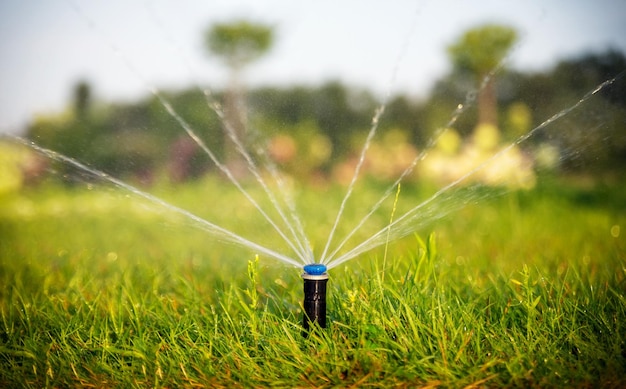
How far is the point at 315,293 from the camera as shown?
1945mm

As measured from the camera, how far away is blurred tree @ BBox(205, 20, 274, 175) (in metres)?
9.41

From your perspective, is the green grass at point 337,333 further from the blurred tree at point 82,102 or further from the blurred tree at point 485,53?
the blurred tree at point 82,102

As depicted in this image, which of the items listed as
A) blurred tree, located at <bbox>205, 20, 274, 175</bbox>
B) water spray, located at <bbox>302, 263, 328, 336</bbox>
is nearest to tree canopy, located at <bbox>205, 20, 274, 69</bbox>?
blurred tree, located at <bbox>205, 20, 274, 175</bbox>

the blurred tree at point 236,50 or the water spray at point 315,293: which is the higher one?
the blurred tree at point 236,50

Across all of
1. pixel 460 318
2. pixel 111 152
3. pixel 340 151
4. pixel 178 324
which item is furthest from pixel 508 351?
pixel 111 152

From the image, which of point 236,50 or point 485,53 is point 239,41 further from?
point 485,53

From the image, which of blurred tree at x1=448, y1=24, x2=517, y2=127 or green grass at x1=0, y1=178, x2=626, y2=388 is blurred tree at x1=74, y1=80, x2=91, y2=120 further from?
green grass at x1=0, y1=178, x2=626, y2=388

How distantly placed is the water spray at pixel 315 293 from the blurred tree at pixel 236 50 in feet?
24.1

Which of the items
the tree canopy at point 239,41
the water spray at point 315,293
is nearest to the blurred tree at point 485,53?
the tree canopy at point 239,41

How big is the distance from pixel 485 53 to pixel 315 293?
23.6ft

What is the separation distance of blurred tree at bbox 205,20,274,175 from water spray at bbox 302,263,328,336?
24.1 ft

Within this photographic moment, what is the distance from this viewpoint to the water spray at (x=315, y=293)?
1923 mm

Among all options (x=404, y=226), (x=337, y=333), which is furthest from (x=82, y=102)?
(x=337, y=333)

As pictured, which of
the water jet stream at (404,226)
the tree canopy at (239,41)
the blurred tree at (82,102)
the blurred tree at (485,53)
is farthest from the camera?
the blurred tree at (82,102)
